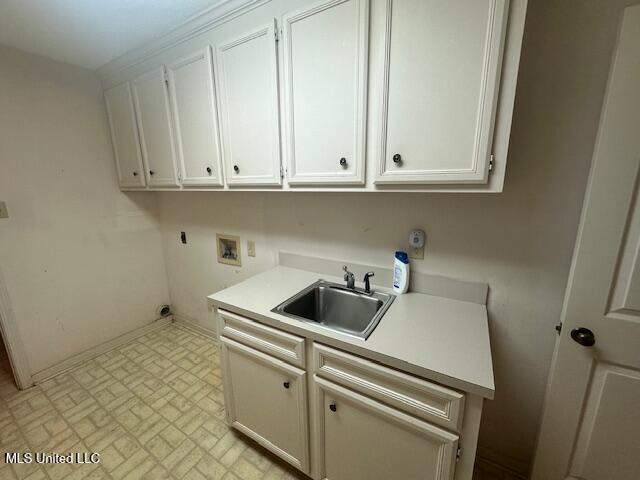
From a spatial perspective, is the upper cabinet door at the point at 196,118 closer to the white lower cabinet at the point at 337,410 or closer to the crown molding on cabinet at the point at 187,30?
the crown molding on cabinet at the point at 187,30

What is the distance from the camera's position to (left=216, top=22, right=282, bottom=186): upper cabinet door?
1229 millimetres

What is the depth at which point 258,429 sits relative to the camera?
53.9 inches

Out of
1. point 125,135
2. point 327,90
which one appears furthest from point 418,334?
point 125,135

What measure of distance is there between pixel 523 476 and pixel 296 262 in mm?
1621

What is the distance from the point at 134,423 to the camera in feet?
5.34

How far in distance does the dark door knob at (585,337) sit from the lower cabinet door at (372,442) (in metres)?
0.59

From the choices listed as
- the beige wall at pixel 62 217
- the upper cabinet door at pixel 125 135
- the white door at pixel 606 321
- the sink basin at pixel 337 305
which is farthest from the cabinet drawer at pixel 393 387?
the beige wall at pixel 62 217

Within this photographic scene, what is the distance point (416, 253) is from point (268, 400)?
1.04 m

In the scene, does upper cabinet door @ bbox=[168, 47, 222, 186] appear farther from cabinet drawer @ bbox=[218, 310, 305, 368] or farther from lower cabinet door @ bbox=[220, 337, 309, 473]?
lower cabinet door @ bbox=[220, 337, 309, 473]

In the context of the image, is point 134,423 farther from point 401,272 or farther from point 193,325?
point 401,272

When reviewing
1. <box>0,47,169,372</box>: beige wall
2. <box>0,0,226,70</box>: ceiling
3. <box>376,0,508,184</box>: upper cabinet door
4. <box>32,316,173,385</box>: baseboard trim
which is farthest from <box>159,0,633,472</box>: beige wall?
<box>32,316,173,385</box>: baseboard trim

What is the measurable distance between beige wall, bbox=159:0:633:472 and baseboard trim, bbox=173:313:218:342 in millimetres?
1365

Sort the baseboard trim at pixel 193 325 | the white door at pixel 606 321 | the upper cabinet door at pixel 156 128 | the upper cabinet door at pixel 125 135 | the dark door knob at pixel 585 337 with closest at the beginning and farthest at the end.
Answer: the white door at pixel 606 321, the dark door knob at pixel 585 337, the upper cabinet door at pixel 156 128, the upper cabinet door at pixel 125 135, the baseboard trim at pixel 193 325

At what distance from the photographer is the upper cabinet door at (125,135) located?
1928 millimetres
